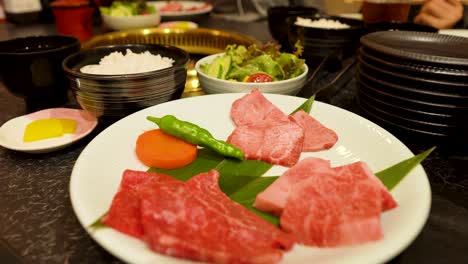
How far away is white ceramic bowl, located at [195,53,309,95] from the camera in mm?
2057

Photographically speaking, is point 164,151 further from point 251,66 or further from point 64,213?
point 251,66

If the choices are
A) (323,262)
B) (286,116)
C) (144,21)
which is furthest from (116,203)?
(144,21)

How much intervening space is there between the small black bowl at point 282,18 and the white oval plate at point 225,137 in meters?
1.71

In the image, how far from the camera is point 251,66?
2328 mm

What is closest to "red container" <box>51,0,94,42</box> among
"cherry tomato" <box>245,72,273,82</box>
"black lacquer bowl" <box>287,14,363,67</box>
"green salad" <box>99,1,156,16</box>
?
"green salad" <box>99,1,156,16</box>

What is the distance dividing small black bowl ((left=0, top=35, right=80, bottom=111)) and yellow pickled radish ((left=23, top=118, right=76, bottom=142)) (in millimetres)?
305

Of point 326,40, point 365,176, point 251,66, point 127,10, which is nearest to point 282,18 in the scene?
point 326,40

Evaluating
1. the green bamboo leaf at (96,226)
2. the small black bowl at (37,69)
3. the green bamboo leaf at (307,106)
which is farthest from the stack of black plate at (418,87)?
the small black bowl at (37,69)

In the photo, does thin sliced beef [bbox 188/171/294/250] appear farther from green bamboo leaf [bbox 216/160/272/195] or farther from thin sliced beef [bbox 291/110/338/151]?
thin sliced beef [bbox 291/110/338/151]

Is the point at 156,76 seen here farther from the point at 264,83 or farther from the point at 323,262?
the point at 323,262

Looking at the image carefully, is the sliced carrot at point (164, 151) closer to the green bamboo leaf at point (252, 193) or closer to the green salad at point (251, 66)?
the green bamboo leaf at point (252, 193)

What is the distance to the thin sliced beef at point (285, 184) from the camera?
120 centimetres

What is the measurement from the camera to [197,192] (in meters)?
1.21

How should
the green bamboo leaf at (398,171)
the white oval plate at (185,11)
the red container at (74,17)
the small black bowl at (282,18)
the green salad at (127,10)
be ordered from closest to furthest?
the green bamboo leaf at (398,171)
the small black bowl at (282,18)
the red container at (74,17)
the green salad at (127,10)
the white oval plate at (185,11)
